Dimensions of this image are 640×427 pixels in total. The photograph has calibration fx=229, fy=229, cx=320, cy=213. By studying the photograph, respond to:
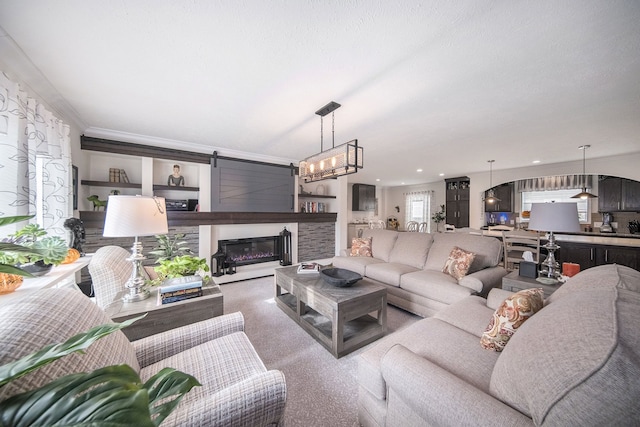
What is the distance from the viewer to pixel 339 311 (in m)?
1.87

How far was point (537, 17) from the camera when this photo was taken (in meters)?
1.32

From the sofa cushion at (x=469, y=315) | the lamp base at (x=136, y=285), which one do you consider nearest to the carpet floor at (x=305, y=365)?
the sofa cushion at (x=469, y=315)

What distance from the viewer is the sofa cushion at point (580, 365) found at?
1.94 feet

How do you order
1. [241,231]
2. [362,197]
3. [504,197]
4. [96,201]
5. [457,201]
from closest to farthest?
[96,201]
[241,231]
[504,197]
[457,201]
[362,197]

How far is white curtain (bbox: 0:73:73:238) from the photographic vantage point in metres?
1.53

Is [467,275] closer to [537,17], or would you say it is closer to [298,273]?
[298,273]

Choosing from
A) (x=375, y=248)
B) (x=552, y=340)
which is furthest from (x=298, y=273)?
(x=552, y=340)

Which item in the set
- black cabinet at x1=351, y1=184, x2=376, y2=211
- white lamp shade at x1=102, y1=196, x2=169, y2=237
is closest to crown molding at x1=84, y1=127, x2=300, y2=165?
white lamp shade at x1=102, y1=196, x2=169, y2=237

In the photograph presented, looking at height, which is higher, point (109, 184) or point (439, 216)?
point (109, 184)

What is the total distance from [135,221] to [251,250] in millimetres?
3141

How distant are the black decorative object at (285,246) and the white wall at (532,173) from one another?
17.7 feet

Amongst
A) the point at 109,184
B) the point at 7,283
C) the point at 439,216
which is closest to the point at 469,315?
the point at 7,283

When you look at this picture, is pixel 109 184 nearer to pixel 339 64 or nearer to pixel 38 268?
pixel 38 268

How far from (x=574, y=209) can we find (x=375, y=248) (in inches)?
91.7
